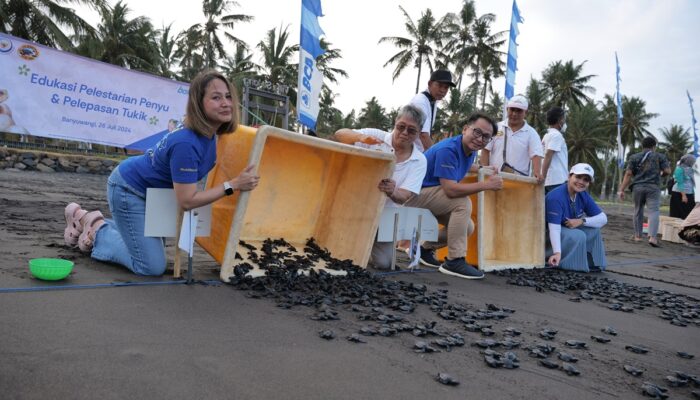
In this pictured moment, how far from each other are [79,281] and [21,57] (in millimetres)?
8407

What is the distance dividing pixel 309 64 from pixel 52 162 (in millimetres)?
10395

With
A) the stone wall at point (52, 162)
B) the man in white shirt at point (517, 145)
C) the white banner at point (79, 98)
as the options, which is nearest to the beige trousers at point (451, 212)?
the man in white shirt at point (517, 145)

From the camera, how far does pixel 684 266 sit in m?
6.88

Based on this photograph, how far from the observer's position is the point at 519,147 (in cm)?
560

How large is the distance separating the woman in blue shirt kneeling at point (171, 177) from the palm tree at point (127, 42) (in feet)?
86.6

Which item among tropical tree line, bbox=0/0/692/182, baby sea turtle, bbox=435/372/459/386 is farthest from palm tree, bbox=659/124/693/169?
baby sea turtle, bbox=435/372/459/386

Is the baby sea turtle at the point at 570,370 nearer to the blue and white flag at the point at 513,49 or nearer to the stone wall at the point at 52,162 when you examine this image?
the blue and white flag at the point at 513,49

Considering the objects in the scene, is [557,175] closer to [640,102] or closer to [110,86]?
[110,86]

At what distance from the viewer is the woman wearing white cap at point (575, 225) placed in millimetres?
5434

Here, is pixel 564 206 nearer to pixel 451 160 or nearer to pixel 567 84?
pixel 451 160

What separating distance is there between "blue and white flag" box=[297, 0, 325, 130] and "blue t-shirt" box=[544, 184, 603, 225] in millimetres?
2953

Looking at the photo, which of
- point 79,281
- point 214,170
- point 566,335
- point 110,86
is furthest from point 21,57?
point 566,335

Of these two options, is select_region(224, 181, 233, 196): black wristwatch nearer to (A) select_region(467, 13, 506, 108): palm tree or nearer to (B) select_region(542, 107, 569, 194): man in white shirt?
(B) select_region(542, 107, 569, 194): man in white shirt

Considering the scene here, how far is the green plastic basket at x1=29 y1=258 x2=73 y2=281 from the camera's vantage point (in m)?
2.80
